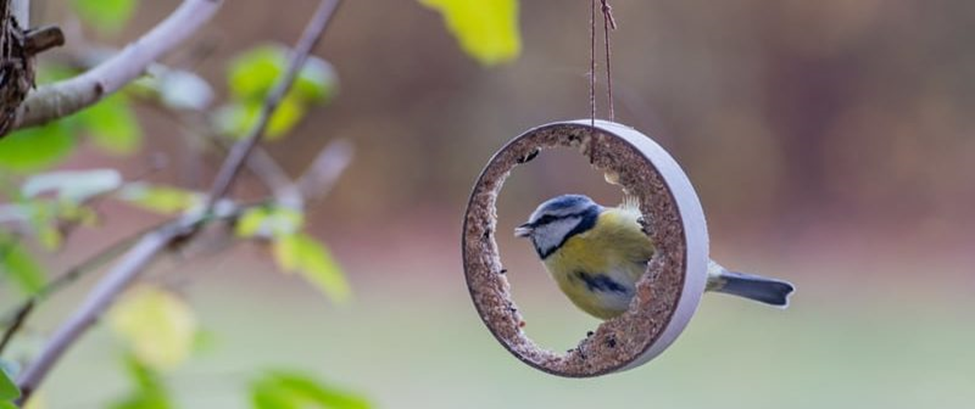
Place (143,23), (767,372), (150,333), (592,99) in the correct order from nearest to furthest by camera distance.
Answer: (592,99) < (150,333) < (767,372) < (143,23)

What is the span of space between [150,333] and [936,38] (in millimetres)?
3955

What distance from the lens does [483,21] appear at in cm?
71

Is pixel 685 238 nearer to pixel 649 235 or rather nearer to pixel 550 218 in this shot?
pixel 649 235

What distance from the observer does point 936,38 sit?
451 centimetres

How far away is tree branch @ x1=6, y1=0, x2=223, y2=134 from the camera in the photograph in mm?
588

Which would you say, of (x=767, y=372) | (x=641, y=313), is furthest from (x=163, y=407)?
(x=767, y=372)

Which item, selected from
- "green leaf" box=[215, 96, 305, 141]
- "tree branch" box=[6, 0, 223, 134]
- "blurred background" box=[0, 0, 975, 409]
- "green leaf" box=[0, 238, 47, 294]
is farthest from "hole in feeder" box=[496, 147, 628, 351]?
"tree branch" box=[6, 0, 223, 134]

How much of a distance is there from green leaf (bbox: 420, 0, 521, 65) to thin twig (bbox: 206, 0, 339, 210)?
12 centimetres

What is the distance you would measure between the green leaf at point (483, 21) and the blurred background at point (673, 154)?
3073mm

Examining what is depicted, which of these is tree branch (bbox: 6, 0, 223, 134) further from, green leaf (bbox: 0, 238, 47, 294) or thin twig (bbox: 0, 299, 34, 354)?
green leaf (bbox: 0, 238, 47, 294)

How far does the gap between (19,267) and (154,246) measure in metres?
0.10

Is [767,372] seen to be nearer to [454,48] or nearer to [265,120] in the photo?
[454,48]

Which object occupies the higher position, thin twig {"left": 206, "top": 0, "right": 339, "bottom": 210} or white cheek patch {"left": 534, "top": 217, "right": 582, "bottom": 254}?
thin twig {"left": 206, "top": 0, "right": 339, "bottom": 210}

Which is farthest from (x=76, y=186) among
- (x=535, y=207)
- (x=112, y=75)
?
(x=535, y=207)
